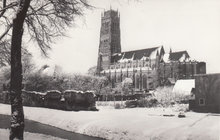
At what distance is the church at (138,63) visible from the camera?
116 metres

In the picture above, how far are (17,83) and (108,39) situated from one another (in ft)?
457

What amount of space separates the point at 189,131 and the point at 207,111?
67.6 feet

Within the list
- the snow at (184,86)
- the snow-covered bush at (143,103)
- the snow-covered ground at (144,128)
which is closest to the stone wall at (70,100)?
the snow-covered ground at (144,128)

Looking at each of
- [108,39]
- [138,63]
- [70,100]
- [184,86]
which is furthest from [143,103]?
[108,39]

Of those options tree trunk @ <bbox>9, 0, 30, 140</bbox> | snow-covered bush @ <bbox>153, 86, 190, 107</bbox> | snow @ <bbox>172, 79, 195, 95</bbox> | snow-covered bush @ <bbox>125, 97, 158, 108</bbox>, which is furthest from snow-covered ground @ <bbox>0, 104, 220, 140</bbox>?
snow @ <bbox>172, 79, 195, 95</bbox>

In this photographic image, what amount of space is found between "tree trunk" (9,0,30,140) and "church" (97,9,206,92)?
317 feet

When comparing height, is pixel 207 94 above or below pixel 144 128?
above

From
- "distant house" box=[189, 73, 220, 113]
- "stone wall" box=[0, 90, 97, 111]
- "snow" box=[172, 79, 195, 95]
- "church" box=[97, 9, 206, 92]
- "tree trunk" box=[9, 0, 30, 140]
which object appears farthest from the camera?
"church" box=[97, 9, 206, 92]

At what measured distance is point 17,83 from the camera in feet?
38.1

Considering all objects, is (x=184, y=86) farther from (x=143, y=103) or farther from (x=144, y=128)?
(x=144, y=128)

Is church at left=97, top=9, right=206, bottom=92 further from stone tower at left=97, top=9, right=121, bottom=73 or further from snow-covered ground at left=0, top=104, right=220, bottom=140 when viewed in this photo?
snow-covered ground at left=0, top=104, right=220, bottom=140

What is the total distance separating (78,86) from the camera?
87000mm

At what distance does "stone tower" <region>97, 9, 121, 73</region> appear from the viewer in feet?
485

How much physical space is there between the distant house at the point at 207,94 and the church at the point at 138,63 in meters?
68.0
